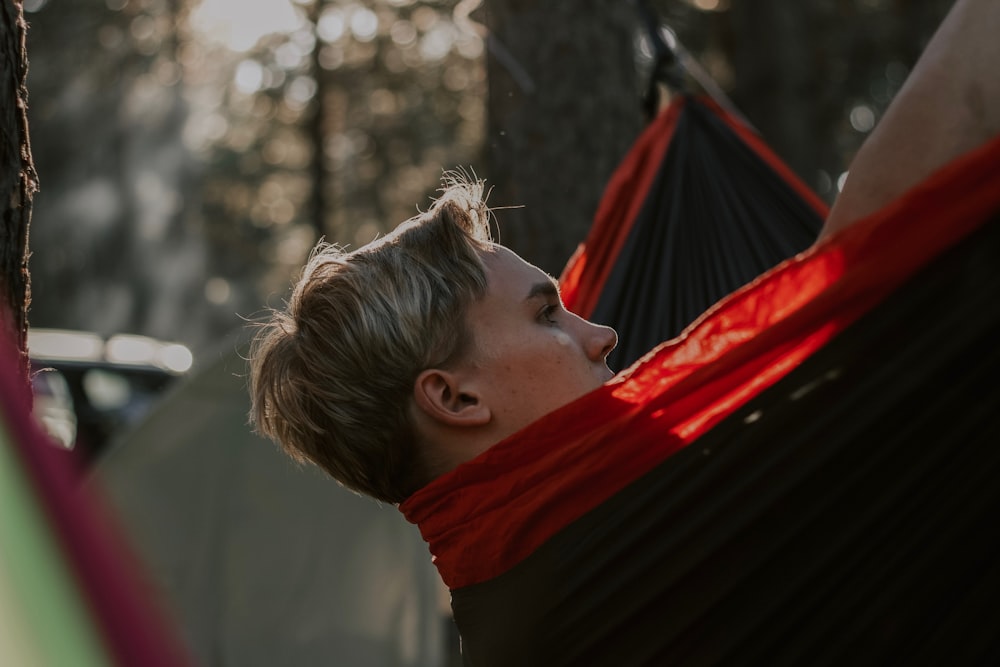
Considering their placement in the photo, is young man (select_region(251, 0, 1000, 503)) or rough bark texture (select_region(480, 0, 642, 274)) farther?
rough bark texture (select_region(480, 0, 642, 274))

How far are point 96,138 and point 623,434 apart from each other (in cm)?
2015

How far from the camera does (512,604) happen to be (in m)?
1.46

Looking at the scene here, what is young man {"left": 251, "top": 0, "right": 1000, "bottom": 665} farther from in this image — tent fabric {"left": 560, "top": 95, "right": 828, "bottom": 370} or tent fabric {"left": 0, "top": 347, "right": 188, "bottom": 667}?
tent fabric {"left": 0, "top": 347, "right": 188, "bottom": 667}

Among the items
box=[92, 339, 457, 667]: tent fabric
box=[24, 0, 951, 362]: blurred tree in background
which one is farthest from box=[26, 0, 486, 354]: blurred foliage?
box=[92, 339, 457, 667]: tent fabric

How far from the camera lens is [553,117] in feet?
10.6

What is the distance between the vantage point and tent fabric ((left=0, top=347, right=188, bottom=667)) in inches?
22.5

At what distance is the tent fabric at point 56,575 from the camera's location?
0.57 metres

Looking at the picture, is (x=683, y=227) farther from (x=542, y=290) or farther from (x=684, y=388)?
(x=684, y=388)

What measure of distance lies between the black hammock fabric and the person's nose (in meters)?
0.37

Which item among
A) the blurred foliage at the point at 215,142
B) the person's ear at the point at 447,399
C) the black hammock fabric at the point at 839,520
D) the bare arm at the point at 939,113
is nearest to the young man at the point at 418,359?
the person's ear at the point at 447,399

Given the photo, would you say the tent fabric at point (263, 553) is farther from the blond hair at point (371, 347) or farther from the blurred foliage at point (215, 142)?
the blurred foliage at point (215, 142)

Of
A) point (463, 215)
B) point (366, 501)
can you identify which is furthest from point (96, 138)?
point (463, 215)

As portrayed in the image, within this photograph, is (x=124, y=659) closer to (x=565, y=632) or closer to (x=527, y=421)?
(x=565, y=632)

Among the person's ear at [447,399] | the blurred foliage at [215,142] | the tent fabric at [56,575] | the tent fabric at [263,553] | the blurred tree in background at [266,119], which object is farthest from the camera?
the blurred foliage at [215,142]
